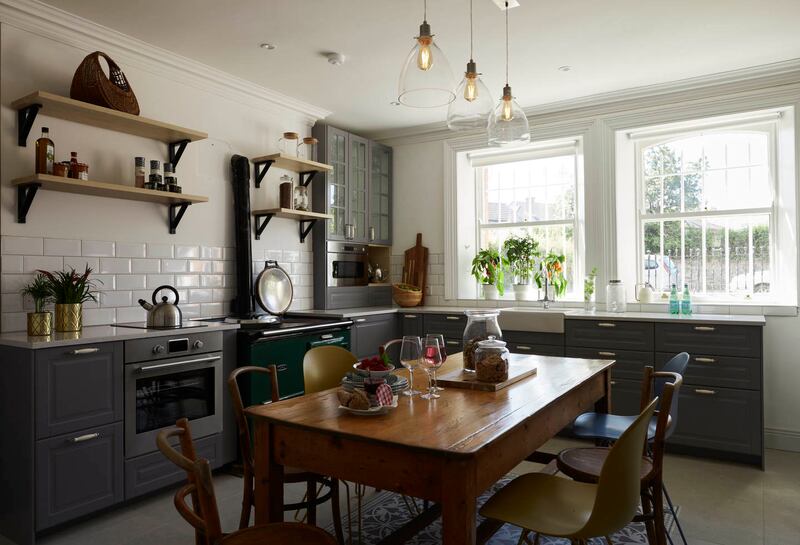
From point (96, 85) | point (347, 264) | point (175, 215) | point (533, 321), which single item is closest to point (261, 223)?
point (175, 215)

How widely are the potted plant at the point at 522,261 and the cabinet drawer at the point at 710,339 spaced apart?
1.46 m

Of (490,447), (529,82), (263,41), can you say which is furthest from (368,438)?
(529,82)

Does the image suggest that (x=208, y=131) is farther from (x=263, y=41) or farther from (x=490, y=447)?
(x=490, y=447)

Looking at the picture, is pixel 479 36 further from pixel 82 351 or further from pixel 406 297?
pixel 82 351

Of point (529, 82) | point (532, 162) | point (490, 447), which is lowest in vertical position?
point (490, 447)

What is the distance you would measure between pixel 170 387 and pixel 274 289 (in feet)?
5.07

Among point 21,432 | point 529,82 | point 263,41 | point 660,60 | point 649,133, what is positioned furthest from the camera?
point 649,133

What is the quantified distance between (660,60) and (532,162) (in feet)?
5.43

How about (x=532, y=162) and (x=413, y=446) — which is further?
(x=532, y=162)

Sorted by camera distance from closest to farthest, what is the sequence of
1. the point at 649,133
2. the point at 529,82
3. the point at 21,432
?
1. the point at 21,432
2. the point at 529,82
3. the point at 649,133

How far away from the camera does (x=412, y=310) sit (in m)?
5.30

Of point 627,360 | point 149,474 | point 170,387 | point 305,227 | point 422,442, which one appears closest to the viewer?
point 422,442

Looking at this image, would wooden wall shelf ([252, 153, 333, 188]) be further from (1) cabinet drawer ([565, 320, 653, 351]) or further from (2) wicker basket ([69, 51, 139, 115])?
(1) cabinet drawer ([565, 320, 653, 351])

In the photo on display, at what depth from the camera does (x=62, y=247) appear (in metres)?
3.38
